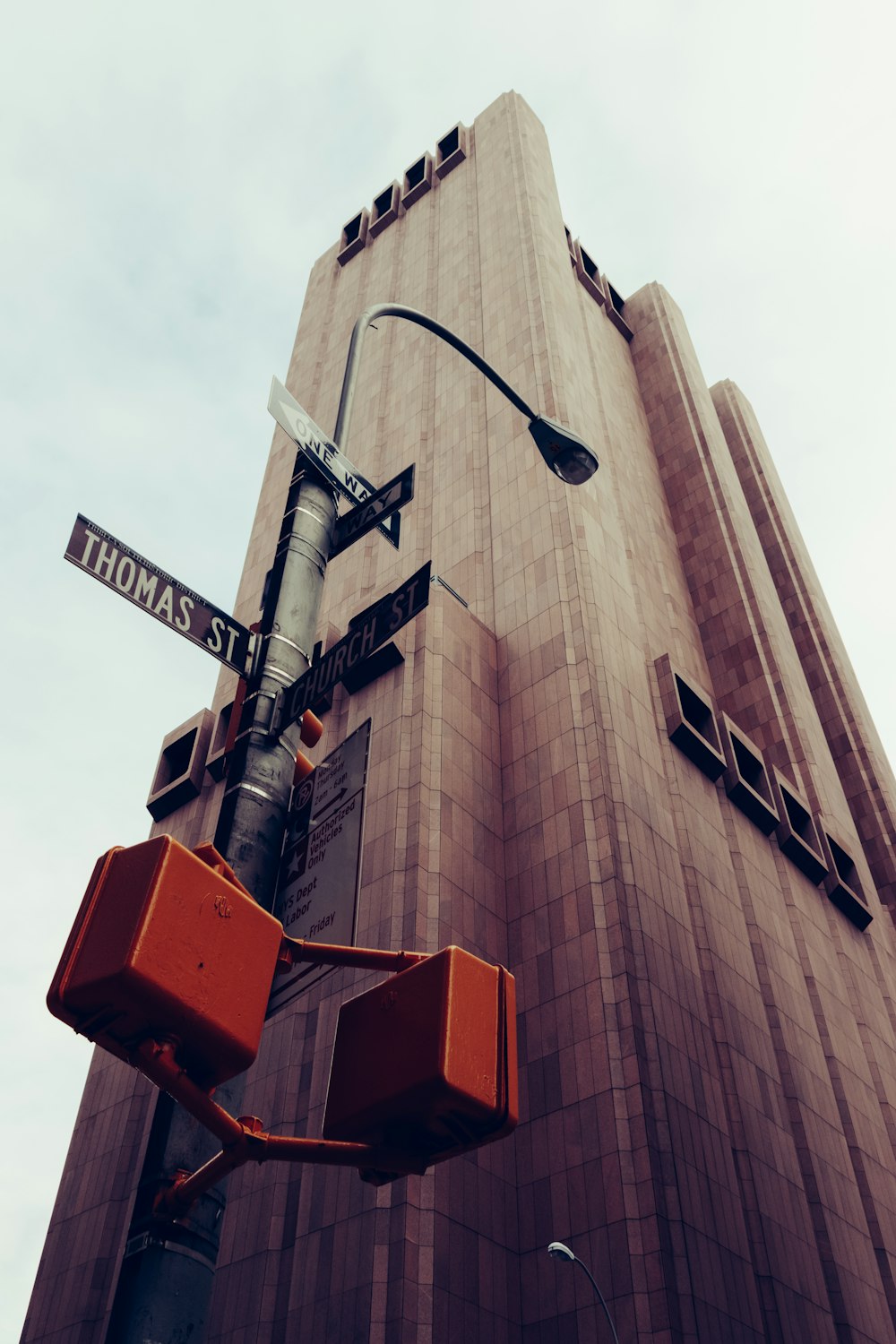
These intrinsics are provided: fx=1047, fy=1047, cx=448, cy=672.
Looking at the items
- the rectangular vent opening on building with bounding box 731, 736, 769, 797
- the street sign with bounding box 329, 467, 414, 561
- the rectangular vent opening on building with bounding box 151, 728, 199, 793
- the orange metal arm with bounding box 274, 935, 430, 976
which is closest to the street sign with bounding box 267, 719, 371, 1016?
the orange metal arm with bounding box 274, 935, 430, 976

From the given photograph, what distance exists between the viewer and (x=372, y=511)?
8320 mm

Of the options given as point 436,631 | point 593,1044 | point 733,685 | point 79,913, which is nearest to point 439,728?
point 436,631

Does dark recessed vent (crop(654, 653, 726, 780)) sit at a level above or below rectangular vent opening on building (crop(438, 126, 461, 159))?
below

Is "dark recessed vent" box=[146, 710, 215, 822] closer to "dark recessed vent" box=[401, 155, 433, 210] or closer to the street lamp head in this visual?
the street lamp head

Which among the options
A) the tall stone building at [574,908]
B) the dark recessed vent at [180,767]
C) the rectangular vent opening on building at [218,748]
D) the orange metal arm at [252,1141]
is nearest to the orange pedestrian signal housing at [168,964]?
the orange metal arm at [252,1141]

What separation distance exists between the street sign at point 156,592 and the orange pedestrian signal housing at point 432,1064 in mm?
3325

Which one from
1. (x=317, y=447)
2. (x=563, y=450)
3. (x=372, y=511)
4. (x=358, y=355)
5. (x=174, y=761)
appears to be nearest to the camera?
(x=317, y=447)

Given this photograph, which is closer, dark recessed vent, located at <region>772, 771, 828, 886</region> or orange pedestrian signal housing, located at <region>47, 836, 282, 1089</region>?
orange pedestrian signal housing, located at <region>47, 836, 282, 1089</region>

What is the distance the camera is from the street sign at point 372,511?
323 inches

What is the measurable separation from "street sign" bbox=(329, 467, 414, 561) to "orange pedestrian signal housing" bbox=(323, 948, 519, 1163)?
4.69 meters

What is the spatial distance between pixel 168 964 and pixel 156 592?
4.08 meters

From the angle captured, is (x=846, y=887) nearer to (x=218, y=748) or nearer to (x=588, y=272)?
(x=218, y=748)

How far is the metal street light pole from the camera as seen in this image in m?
4.21

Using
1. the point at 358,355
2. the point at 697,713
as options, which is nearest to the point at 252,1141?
the point at 358,355
